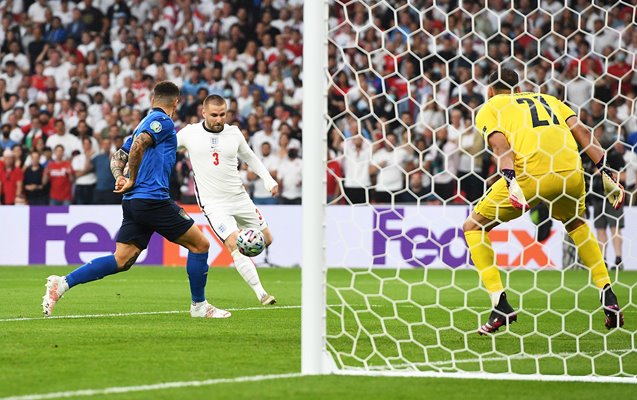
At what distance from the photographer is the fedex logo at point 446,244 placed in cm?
1541

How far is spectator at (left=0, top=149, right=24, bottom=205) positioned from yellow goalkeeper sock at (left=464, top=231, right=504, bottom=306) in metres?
11.4

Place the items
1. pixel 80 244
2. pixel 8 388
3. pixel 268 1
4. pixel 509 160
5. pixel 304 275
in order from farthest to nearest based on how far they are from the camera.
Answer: pixel 268 1
pixel 80 244
pixel 509 160
pixel 304 275
pixel 8 388

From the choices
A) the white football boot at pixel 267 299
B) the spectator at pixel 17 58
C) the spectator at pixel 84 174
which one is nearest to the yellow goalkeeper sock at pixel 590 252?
the white football boot at pixel 267 299

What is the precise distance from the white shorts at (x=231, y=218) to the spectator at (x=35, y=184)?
26.5 feet

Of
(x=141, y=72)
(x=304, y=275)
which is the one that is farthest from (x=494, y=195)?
(x=141, y=72)

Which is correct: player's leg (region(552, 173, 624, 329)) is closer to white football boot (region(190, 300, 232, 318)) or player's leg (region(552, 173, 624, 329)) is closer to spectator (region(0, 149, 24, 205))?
white football boot (region(190, 300, 232, 318))

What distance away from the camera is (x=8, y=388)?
508cm

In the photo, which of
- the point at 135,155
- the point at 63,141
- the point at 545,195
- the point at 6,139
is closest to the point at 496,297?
the point at 545,195

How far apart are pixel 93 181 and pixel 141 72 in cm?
302

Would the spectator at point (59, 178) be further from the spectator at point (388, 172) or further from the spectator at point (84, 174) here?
the spectator at point (388, 172)

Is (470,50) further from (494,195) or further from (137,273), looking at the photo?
(494,195)

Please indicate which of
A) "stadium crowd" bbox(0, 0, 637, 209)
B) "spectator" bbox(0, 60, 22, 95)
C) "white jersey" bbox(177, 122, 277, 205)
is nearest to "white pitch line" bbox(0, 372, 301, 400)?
"white jersey" bbox(177, 122, 277, 205)

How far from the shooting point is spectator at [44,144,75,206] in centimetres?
1748

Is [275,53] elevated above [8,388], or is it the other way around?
[275,53]
